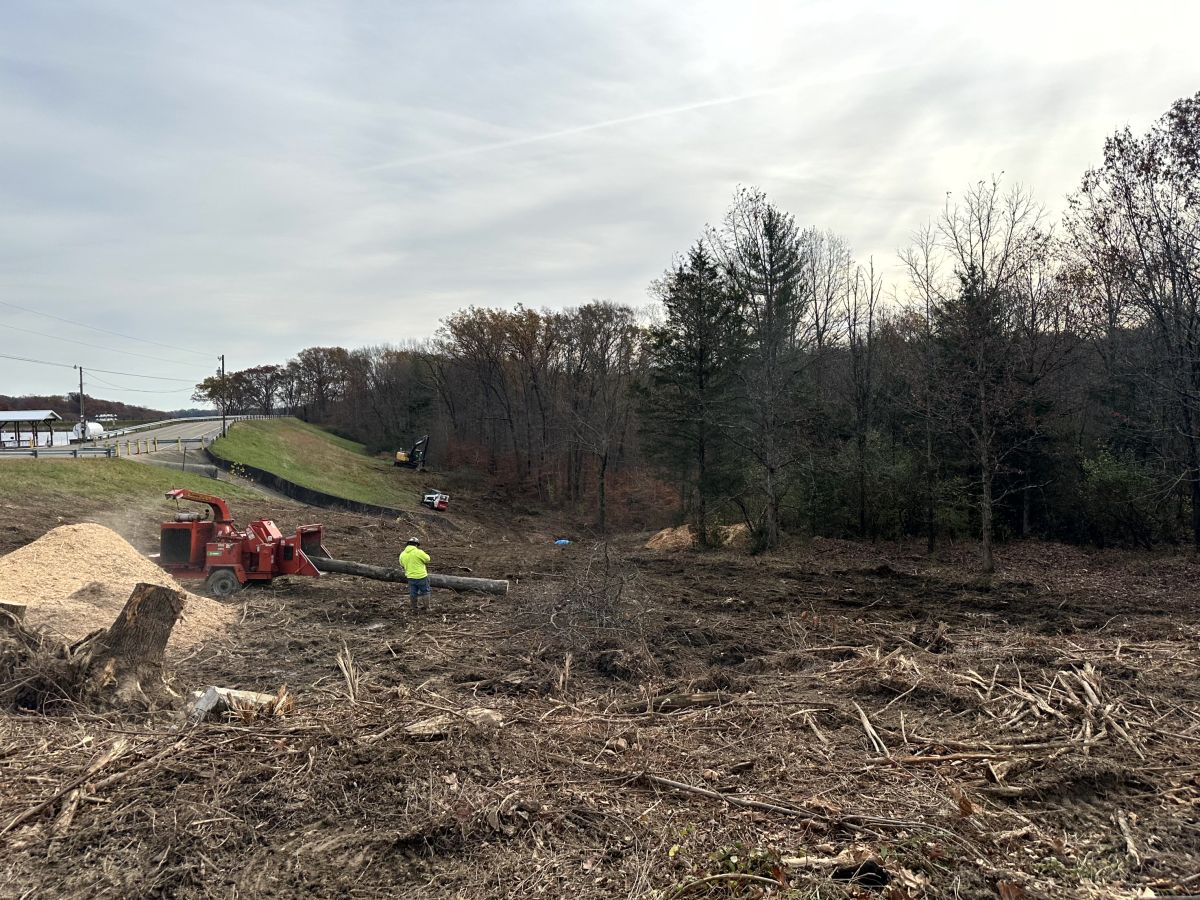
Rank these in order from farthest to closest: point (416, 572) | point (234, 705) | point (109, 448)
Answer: point (109, 448), point (416, 572), point (234, 705)

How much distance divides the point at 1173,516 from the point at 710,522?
13.4 metres

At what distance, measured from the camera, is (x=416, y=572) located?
1262 centimetres

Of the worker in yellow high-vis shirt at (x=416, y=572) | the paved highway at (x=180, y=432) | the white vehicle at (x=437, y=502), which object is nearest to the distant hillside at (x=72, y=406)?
the paved highway at (x=180, y=432)

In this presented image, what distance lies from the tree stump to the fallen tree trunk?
7209 millimetres

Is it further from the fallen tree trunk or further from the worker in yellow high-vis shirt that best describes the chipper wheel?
the worker in yellow high-vis shirt

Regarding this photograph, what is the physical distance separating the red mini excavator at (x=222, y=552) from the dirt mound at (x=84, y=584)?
45cm

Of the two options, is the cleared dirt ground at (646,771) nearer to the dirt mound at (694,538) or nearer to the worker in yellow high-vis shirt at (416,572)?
the worker in yellow high-vis shirt at (416,572)

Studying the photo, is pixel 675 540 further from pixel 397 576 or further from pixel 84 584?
pixel 84 584

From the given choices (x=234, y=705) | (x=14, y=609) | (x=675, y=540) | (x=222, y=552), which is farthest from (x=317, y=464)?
(x=234, y=705)

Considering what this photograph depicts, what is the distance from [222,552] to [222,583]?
554 millimetres

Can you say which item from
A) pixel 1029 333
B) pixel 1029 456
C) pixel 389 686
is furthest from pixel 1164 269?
pixel 389 686

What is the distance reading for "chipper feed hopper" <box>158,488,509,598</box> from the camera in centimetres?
1360

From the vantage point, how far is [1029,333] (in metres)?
20.8

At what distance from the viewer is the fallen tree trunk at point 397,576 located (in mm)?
14418
